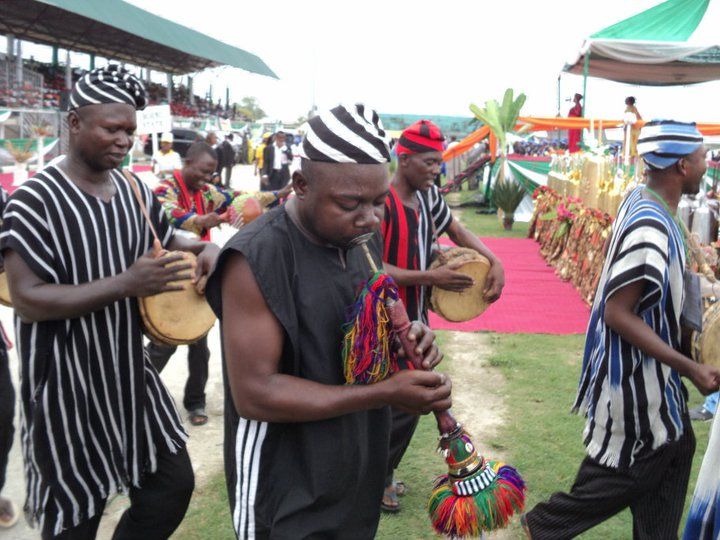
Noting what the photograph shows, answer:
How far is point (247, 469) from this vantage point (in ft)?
5.82

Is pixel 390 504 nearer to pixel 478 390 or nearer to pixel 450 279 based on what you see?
pixel 450 279

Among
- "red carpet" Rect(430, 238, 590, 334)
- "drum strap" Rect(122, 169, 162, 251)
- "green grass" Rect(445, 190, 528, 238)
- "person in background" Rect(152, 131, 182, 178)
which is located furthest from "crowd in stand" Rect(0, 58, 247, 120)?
"drum strap" Rect(122, 169, 162, 251)

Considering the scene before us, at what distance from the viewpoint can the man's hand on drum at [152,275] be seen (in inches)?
87.4

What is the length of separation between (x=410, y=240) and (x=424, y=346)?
5.69 feet

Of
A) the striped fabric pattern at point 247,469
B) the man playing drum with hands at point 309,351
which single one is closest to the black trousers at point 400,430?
the man playing drum with hands at point 309,351

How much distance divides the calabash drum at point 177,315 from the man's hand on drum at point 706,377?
1804 millimetres

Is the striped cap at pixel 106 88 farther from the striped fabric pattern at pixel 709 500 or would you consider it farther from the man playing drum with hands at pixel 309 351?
the striped fabric pattern at pixel 709 500

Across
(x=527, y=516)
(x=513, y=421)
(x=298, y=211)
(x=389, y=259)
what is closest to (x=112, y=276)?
(x=298, y=211)

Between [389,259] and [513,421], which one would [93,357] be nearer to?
[389,259]

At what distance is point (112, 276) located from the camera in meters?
2.33

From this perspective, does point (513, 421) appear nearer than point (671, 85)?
Yes

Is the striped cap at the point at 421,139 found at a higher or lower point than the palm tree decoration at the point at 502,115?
lower

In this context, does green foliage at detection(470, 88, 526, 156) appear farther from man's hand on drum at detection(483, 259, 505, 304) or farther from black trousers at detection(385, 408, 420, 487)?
black trousers at detection(385, 408, 420, 487)

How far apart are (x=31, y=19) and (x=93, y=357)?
1257 inches
